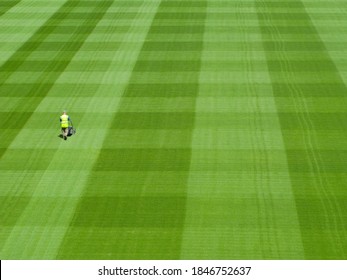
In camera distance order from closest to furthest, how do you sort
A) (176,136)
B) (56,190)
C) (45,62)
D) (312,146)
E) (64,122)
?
1. (56,190)
2. (312,146)
3. (64,122)
4. (176,136)
5. (45,62)

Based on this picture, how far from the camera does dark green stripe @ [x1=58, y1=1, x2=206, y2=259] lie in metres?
13.5

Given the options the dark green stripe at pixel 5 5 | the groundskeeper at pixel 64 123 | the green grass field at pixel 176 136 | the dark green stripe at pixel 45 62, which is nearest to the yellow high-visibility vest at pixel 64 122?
the groundskeeper at pixel 64 123

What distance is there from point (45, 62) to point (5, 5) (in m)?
12.2

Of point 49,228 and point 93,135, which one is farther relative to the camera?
point 93,135

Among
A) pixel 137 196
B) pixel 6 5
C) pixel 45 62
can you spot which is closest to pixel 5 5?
pixel 6 5

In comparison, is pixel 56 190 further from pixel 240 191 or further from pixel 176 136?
pixel 240 191

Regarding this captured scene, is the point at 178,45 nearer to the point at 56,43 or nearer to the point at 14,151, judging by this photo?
the point at 56,43

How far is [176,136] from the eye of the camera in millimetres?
18469

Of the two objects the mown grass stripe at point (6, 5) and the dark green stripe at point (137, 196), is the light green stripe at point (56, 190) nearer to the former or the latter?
the dark green stripe at point (137, 196)

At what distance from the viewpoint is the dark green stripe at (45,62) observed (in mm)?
20609

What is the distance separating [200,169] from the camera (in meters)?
16.6

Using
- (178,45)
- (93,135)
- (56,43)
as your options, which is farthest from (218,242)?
(56,43)

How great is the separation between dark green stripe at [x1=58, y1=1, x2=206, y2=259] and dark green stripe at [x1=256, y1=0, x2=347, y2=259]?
3.85 metres

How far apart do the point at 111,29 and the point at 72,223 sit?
1680 centimetres
